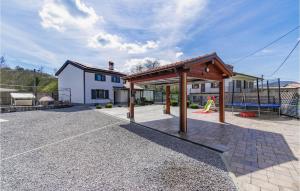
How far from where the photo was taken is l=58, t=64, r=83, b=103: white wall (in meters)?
19.1

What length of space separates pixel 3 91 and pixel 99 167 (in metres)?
20.9

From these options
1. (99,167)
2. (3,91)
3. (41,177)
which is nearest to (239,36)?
(99,167)

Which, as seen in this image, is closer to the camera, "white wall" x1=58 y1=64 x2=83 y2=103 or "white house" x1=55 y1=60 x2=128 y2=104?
"white house" x1=55 y1=60 x2=128 y2=104

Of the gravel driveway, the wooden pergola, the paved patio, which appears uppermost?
the wooden pergola

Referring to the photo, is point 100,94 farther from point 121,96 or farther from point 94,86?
point 121,96

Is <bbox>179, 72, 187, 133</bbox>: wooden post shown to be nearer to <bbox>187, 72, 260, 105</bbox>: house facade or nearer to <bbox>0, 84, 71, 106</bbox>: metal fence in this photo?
<bbox>187, 72, 260, 105</bbox>: house facade

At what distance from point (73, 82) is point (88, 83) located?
8.64 ft

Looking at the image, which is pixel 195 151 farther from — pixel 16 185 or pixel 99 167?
pixel 16 185

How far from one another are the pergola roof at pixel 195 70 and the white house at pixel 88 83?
40.5 ft

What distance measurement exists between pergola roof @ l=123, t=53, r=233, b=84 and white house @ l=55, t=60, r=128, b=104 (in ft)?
40.5

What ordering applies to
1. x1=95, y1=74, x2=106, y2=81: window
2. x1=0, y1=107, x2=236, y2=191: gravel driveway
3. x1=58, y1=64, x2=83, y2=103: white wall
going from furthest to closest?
x1=95, y1=74, x2=106, y2=81: window → x1=58, y1=64, x2=83, y2=103: white wall → x1=0, y1=107, x2=236, y2=191: gravel driveway

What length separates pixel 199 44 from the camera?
15609mm

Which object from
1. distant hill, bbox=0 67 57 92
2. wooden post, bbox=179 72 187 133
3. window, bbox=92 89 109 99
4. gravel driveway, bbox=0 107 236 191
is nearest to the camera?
gravel driveway, bbox=0 107 236 191

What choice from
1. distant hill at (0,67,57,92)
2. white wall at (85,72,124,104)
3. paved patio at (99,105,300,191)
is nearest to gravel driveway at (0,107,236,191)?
paved patio at (99,105,300,191)
